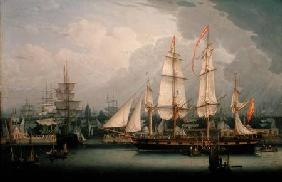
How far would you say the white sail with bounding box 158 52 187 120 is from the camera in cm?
957

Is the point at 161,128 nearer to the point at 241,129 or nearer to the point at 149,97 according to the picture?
the point at 149,97

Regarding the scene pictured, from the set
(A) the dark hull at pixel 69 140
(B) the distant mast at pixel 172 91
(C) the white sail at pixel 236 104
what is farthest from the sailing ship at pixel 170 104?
(A) the dark hull at pixel 69 140

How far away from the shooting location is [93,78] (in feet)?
31.1

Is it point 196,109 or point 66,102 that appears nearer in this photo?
point 66,102

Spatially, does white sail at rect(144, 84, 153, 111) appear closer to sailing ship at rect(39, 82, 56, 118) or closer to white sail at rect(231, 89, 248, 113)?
white sail at rect(231, 89, 248, 113)

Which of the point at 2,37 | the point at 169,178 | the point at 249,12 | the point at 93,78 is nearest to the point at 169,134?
the point at 169,178

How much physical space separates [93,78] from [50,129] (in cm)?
113

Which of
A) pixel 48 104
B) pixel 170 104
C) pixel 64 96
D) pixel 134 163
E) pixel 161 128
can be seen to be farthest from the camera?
pixel 161 128

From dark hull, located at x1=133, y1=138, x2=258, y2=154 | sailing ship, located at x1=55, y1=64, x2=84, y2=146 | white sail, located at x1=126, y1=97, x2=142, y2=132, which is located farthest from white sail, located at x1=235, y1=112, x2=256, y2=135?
sailing ship, located at x1=55, y1=64, x2=84, y2=146

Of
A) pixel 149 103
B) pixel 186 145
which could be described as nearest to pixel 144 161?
pixel 186 145

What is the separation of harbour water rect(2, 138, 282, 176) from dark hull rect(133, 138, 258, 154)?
108 millimetres

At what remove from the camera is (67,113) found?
30.8 ft

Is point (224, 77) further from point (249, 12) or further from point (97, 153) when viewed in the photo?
point (97, 153)

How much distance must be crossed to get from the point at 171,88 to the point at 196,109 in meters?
0.57
